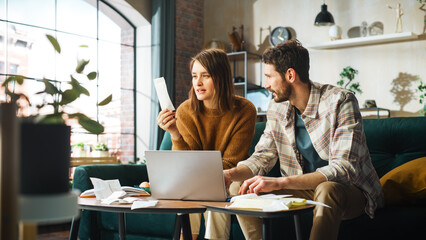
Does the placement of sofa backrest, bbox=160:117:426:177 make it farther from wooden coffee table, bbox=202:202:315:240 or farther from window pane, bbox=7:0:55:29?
window pane, bbox=7:0:55:29

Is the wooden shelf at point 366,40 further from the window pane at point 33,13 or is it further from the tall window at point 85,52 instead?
the window pane at point 33,13

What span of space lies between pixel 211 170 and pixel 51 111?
91 centimetres

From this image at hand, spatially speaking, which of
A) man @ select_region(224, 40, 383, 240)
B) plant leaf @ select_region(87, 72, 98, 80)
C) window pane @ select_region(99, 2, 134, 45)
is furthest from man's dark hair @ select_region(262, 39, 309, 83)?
window pane @ select_region(99, 2, 134, 45)

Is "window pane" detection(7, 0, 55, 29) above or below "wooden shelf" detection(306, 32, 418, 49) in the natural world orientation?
above

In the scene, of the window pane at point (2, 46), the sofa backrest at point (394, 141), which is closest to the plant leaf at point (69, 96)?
the sofa backrest at point (394, 141)

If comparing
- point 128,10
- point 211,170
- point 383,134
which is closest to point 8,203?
point 211,170

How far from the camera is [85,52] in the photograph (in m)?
5.71

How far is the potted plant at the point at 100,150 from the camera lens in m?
5.61

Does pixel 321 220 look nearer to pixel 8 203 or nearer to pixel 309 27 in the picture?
pixel 8 203

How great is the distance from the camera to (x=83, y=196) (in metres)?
2.01

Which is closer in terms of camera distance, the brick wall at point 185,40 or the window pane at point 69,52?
the window pane at point 69,52

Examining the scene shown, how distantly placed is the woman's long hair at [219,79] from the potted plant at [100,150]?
318 cm

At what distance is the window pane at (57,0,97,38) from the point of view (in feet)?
19.1

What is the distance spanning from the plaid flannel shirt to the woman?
0.61ft
